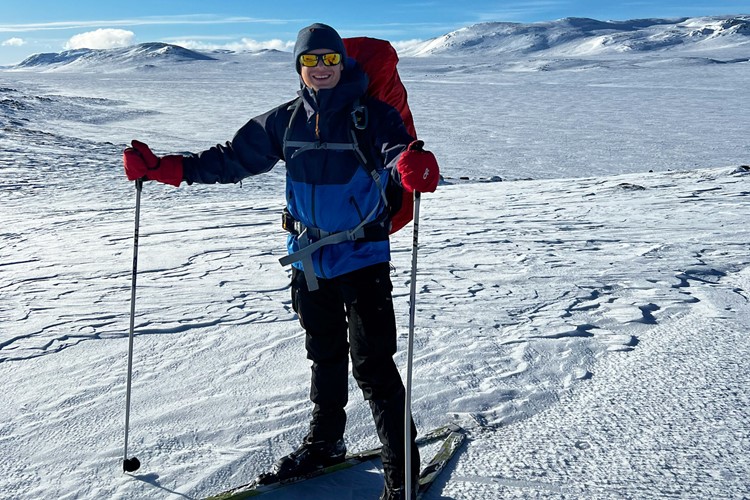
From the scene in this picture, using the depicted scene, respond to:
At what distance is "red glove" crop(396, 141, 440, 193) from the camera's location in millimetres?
1814

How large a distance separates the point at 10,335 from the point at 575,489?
3096 mm

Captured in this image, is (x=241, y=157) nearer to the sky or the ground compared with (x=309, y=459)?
nearer to the sky

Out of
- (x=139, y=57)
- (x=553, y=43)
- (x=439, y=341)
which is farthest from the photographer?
(x=553, y=43)

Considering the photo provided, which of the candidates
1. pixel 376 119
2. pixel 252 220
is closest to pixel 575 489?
pixel 376 119

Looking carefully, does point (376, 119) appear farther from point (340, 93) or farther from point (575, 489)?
point (575, 489)

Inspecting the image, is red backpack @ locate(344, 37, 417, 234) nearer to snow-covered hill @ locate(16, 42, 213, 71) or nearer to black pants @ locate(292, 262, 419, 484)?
black pants @ locate(292, 262, 419, 484)

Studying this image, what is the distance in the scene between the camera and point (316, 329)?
2213 millimetres

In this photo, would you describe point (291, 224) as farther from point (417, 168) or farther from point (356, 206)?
point (417, 168)

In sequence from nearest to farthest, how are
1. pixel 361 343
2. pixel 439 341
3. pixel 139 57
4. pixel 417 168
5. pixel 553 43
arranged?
pixel 417 168
pixel 361 343
pixel 439 341
pixel 139 57
pixel 553 43

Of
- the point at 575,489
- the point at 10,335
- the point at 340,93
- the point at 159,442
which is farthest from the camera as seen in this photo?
the point at 10,335

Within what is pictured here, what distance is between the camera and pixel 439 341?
361 centimetres

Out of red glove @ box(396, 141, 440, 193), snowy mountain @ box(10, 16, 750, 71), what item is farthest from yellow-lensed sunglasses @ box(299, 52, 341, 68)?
snowy mountain @ box(10, 16, 750, 71)

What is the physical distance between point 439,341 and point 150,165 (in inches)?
75.6

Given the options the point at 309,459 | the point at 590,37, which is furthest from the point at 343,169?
the point at 590,37
